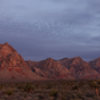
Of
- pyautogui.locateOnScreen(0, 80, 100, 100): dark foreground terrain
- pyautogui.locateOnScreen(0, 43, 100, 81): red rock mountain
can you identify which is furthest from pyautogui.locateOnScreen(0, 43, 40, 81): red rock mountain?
pyautogui.locateOnScreen(0, 80, 100, 100): dark foreground terrain

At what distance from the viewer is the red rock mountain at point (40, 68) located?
4118 inches

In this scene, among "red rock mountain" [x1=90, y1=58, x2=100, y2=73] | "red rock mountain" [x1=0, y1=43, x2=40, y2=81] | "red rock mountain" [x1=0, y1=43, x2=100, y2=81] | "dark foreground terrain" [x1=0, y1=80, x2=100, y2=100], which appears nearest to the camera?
"dark foreground terrain" [x1=0, y1=80, x2=100, y2=100]

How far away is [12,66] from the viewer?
10825 cm

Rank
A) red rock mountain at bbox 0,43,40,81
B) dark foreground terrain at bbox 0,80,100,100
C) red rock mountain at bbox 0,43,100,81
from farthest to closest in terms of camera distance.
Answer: red rock mountain at bbox 0,43,100,81, red rock mountain at bbox 0,43,40,81, dark foreground terrain at bbox 0,80,100,100

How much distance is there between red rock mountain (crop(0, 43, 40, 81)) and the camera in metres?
102

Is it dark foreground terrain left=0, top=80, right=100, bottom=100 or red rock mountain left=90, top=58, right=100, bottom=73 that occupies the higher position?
red rock mountain left=90, top=58, right=100, bottom=73

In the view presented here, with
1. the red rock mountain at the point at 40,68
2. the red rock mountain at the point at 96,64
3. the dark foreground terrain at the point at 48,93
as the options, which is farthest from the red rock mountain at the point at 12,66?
the dark foreground terrain at the point at 48,93

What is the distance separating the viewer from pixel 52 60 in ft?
465

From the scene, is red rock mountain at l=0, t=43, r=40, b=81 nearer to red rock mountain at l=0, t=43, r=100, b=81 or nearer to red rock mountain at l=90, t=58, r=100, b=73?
red rock mountain at l=0, t=43, r=100, b=81

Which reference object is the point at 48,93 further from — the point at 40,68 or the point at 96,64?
the point at 96,64

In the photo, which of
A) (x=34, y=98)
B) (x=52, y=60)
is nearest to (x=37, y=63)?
(x=52, y=60)

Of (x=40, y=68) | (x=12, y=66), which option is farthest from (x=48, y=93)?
(x=40, y=68)

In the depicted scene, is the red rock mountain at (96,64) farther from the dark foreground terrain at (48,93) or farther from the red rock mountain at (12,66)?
the dark foreground terrain at (48,93)

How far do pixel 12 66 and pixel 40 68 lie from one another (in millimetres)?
30391
